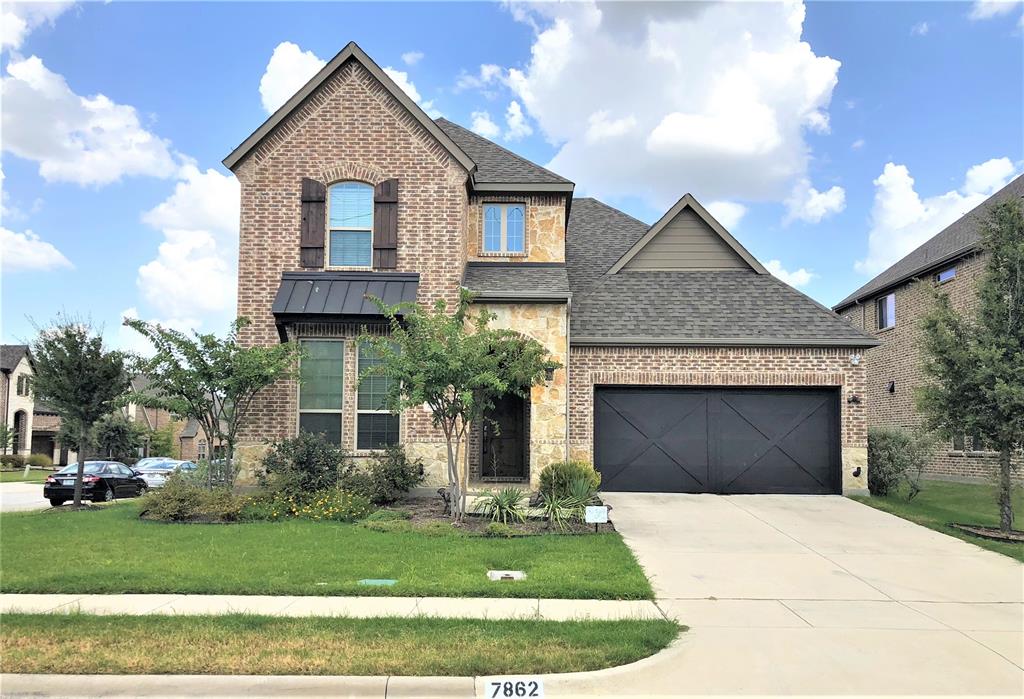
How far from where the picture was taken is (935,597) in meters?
8.32

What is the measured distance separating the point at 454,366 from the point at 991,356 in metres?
8.62

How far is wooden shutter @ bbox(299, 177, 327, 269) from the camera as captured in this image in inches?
619

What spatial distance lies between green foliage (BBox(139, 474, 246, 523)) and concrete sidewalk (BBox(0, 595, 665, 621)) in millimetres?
4906

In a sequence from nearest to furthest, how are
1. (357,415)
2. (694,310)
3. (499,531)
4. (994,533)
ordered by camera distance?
(499,531)
(994,533)
(357,415)
(694,310)

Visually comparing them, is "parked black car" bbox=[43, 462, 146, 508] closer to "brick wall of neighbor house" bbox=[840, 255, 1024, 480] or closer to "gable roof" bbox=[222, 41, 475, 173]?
"gable roof" bbox=[222, 41, 475, 173]

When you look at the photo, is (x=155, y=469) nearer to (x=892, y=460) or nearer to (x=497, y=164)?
(x=497, y=164)

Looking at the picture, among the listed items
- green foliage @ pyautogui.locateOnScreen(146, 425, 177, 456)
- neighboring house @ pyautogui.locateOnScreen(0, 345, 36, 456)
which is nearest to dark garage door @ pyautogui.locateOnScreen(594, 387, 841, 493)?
neighboring house @ pyautogui.locateOnScreen(0, 345, 36, 456)

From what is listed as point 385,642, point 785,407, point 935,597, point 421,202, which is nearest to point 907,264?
point 785,407

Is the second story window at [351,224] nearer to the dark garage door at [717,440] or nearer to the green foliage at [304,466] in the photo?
the green foliage at [304,466]

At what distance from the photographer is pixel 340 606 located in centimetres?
750

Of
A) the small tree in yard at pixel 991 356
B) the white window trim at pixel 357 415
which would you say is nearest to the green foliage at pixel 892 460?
the small tree in yard at pixel 991 356

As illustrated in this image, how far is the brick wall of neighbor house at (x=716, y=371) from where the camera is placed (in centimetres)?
1614

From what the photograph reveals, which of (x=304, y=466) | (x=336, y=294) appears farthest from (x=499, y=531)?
(x=336, y=294)

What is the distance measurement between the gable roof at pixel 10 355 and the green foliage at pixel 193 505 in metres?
43.4
